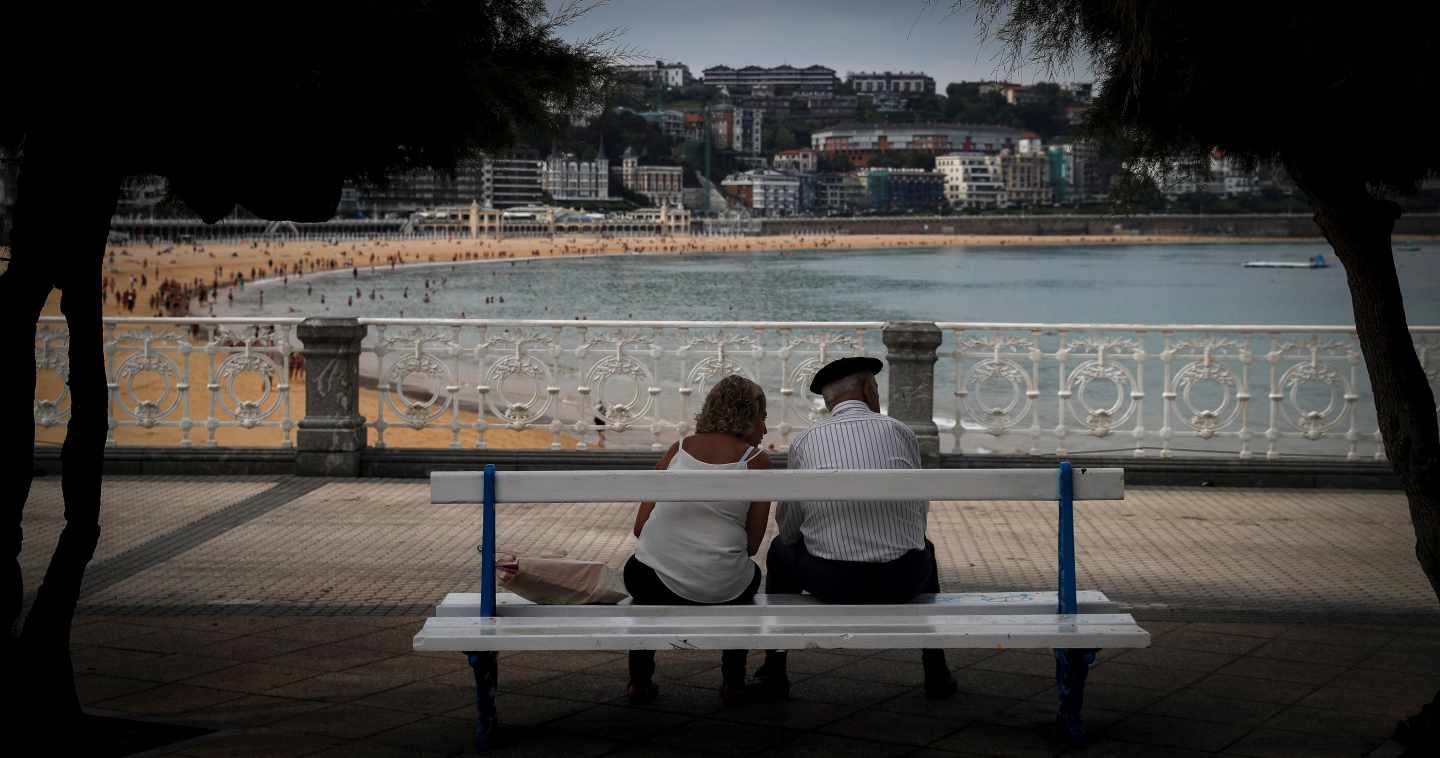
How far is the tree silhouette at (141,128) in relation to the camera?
4.63 meters

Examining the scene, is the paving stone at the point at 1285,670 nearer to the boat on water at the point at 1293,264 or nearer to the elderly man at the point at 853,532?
the elderly man at the point at 853,532

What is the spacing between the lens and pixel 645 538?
17.6 feet

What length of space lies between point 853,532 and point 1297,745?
1475 millimetres

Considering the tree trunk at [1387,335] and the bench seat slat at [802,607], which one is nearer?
the bench seat slat at [802,607]

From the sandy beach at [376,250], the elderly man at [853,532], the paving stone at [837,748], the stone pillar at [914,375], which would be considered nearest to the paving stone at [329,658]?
the elderly man at [853,532]

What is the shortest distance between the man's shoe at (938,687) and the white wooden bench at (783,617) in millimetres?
443

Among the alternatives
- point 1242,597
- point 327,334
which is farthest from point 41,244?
point 327,334

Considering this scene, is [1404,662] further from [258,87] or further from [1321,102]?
[258,87]

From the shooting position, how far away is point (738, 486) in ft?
15.9

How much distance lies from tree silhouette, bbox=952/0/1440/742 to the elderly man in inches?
→ 52.0

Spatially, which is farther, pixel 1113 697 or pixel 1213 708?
pixel 1113 697

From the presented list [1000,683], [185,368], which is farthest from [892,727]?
[185,368]

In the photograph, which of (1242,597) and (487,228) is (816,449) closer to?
(1242,597)

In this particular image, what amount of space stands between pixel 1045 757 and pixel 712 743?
99 cm
